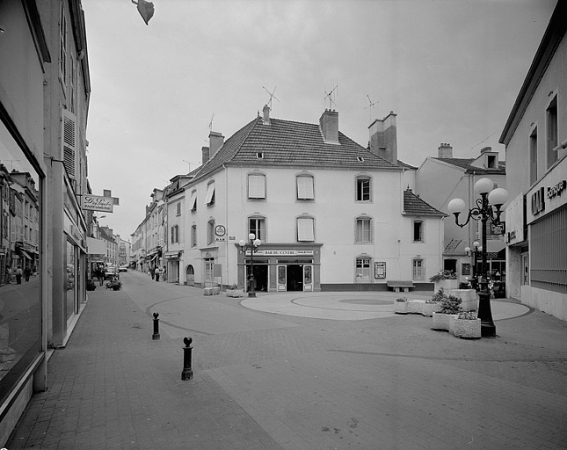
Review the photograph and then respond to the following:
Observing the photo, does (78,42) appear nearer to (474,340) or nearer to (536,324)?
(474,340)

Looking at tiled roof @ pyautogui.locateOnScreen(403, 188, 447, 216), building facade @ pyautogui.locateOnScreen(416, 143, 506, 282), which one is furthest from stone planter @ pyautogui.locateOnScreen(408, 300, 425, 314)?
building facade @ pyautogui.locateOnScreen(416, 143, 506, 282)

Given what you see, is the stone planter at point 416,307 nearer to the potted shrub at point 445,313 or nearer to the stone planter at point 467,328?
the potted shrub at point 445,313

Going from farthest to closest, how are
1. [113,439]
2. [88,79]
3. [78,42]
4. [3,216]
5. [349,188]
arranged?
[349,188], [88,79], [78,42], [113,439], [3,216]

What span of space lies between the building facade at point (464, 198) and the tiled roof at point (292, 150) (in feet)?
23.3

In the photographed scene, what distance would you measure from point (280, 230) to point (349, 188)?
20.4 feet

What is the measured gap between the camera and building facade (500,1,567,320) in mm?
11922

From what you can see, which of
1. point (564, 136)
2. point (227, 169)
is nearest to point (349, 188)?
point (227, 169)

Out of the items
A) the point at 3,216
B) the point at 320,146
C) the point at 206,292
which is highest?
the point at 320,146

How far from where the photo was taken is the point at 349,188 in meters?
29.3

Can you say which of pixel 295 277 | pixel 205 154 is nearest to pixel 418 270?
pixel 295 277

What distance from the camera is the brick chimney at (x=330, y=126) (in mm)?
31094

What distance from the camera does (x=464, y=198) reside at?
32.8 m

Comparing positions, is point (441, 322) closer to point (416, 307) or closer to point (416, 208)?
point (416, 307)

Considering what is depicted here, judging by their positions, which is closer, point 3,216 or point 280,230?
point 3,216
